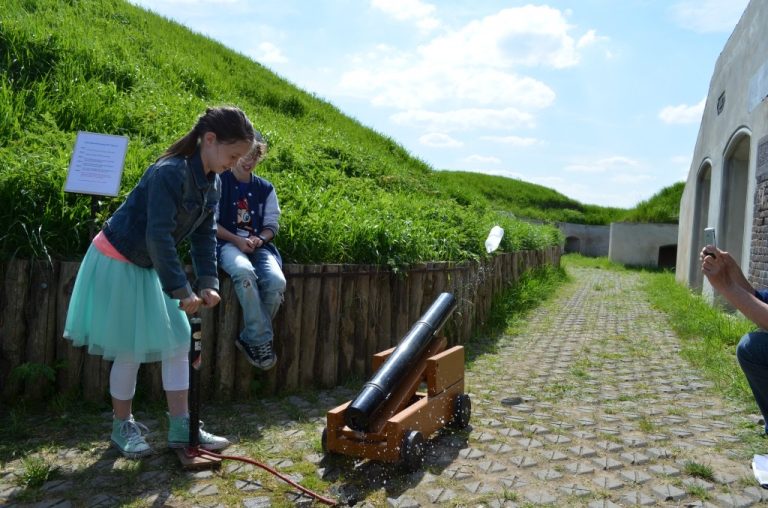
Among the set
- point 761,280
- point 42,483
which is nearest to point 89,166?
point 42,483

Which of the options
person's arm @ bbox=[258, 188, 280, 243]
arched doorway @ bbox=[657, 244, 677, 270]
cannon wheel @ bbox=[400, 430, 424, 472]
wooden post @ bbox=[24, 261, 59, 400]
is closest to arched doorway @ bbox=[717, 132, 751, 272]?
person's arm @ bbox=[258, 188, 280, 243]

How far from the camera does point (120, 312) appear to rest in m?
3.17

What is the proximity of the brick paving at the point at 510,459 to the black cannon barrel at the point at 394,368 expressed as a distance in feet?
1.01

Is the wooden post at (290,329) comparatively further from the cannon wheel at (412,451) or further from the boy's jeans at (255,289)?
the cannon wheel at (412,451)

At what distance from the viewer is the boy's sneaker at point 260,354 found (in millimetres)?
4239

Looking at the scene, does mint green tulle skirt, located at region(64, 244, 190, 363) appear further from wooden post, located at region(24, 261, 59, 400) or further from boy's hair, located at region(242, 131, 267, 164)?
boy's hair, located at region(242, 131, 267, 164)

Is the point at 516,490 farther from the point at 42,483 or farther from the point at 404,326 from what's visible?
the point at 404,326

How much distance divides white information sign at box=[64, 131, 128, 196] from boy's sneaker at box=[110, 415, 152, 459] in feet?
5.23

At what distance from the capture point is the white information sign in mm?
4191

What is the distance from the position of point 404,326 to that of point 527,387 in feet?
3.82

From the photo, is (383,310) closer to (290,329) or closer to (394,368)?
(290,329)

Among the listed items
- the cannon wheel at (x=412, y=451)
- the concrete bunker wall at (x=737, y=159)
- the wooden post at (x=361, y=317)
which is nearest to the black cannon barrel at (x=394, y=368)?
the cannon wheel at (x=412, y=451)

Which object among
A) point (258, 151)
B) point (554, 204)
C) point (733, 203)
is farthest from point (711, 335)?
point (554, 204)

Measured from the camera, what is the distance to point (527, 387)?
521 cm
